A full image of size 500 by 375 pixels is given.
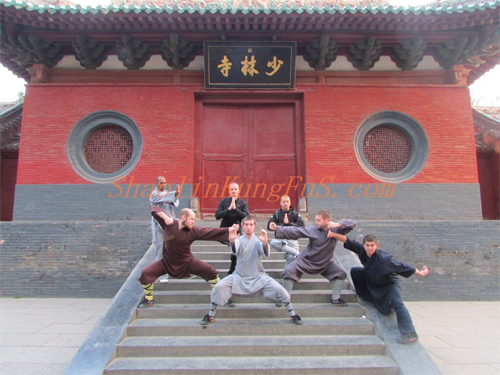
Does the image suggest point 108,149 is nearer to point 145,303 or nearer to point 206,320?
point 145,303

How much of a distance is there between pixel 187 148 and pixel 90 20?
2926 mm

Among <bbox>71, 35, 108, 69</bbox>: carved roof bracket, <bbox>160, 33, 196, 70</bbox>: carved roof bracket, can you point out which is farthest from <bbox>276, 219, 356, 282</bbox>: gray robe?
<bbox>71, 35, 108, 69</bbox>: carved roof bracket

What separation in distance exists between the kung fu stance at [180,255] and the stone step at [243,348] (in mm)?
647

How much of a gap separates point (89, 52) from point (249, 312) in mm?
6389

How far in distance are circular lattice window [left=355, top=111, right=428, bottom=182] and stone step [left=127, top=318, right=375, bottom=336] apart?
409cm

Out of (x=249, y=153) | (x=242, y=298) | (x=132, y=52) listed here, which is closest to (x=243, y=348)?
(x=242, y=298)

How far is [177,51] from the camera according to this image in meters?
6.86

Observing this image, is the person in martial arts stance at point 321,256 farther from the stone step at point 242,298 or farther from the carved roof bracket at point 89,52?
the carved roof bracket at point 89,52

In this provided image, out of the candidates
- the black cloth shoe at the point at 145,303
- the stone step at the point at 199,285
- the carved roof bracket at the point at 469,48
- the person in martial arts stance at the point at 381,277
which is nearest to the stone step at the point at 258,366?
the person in martial arts stance at the point at 381,277

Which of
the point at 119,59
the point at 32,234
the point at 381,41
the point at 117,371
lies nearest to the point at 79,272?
the point at 32,234

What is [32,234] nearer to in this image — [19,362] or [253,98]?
[19,362]

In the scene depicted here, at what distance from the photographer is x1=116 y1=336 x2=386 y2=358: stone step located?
337 cm

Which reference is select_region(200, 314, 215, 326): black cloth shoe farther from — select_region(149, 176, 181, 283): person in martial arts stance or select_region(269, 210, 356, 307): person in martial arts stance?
select_region(149, 176, 181, 283): person in martial arts stance

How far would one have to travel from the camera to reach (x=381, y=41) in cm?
688
